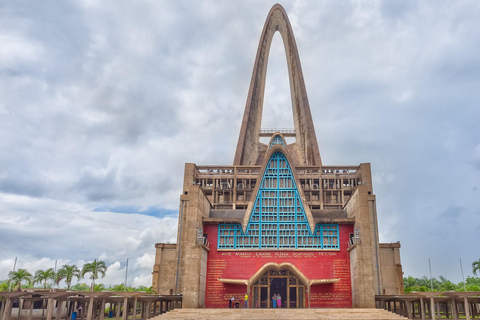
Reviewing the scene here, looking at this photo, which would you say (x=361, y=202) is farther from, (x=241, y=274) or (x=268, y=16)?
(x=268, y=16)

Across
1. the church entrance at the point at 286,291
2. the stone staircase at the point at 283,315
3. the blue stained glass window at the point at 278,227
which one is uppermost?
the blue stained glass window at the point at 278,227

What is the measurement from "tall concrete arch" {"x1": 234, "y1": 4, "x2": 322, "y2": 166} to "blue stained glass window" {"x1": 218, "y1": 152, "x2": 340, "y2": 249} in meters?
21.2

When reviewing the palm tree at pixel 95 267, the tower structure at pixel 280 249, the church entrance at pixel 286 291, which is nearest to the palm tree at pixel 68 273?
the palm tree at pixel 95 267

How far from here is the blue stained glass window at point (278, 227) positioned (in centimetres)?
3078

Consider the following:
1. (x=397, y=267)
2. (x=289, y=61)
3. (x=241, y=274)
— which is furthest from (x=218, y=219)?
(x=289, y=61)

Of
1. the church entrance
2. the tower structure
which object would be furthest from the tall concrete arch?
the church entrance

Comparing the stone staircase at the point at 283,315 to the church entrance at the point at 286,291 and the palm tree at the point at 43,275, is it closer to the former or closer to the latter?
the church entrance at the point at 286,291

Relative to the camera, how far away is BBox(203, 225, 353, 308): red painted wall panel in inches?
1151

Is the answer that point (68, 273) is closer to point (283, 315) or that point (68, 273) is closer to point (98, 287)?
point (98, 287)

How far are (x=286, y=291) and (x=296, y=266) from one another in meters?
2.22

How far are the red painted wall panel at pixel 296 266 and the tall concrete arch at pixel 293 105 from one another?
23.4 metres

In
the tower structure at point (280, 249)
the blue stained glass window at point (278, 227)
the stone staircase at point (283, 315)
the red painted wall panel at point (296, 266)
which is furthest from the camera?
the blue stained glass window at point (278, 227)

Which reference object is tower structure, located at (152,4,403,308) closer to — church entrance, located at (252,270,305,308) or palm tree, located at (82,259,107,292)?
church entrance, located at (252,270,305,308)

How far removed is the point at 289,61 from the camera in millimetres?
74188
